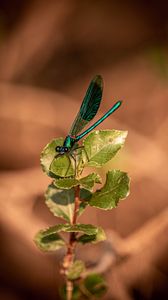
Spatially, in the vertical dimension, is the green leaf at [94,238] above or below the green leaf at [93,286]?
above

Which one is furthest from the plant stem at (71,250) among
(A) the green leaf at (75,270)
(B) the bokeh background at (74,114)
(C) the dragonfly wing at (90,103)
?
(B) the bokeh background at (74,114)

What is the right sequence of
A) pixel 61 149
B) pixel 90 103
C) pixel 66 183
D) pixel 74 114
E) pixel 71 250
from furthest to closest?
pixel 74 114
pixel 90 103
pixel 71 250
pixel 61 149
pixel 66 183

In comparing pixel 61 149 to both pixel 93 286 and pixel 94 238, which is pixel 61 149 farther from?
pixel 93 286

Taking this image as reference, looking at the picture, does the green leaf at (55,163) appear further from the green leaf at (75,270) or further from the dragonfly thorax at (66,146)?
the green leaf at (75,270)

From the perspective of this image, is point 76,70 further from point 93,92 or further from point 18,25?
point 93,92

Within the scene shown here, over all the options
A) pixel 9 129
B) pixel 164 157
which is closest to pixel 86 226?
pixel 164 157

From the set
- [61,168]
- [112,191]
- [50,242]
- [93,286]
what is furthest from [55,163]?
[93,286]
